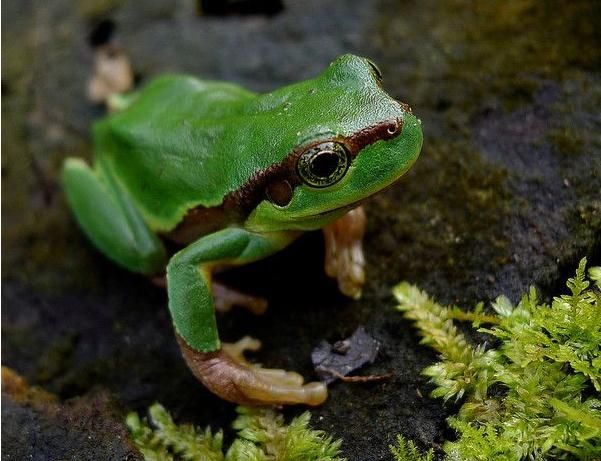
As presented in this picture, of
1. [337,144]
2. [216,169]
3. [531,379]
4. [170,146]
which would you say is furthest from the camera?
[170,146]

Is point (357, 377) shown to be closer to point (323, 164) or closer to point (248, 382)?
point (248, 382)

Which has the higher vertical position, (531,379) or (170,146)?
(170,146)

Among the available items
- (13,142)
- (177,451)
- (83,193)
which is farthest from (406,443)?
(13,142)

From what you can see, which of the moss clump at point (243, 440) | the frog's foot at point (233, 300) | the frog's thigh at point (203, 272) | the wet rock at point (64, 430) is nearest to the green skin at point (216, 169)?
the frog's thigh at point (203, 272)

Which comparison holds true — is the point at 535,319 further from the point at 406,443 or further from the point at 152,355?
the point at 152,355

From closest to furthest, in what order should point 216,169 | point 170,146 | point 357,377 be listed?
point 357,377 < point 216,169 < point 170,146

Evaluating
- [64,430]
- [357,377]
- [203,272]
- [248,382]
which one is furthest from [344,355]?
[64,430]

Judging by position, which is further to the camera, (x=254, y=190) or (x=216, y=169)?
(x=216, y=169)
